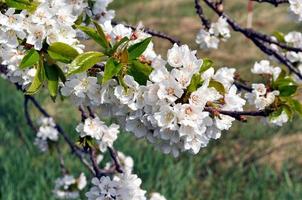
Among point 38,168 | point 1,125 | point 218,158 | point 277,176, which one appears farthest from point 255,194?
point 1,125

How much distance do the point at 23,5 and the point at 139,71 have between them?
342 millimetres

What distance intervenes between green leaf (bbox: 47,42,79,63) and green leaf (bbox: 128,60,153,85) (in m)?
0.14

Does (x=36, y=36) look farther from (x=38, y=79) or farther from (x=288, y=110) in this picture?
(x=288, y=110)

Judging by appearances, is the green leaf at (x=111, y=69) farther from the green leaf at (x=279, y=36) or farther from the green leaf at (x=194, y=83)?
the green leaf at (x=279, y=36)

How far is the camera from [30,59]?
1588mm

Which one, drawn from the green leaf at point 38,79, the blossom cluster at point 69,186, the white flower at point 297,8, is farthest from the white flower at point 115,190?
the blossom cluster at point 69,186

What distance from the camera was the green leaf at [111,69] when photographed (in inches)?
59.0

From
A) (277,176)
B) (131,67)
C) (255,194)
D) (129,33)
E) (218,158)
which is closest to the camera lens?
(131,67)

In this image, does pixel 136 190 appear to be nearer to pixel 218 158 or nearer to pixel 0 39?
pixel 0 39


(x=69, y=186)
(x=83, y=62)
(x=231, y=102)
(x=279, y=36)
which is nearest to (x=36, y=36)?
(x=83, y=62)

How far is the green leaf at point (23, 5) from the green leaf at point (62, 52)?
11 centimetres

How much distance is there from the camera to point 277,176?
4.17 m

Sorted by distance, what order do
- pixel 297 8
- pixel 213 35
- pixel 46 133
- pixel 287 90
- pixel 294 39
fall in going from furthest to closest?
pixel 46 133
pixel 213 35
pixel 294 39
pixel 297 8
pixel 287 90

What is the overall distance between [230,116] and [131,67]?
0.28m
